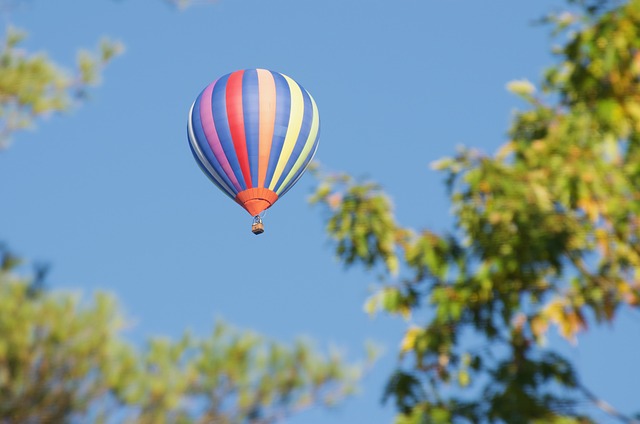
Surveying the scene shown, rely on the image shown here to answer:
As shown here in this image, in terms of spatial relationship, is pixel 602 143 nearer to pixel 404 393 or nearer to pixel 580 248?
pixel 580 248

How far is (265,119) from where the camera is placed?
37438 mm

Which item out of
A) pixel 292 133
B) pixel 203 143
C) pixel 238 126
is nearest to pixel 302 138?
pixel 292 133

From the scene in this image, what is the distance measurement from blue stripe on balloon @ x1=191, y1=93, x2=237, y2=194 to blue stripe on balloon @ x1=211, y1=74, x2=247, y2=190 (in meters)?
0.40

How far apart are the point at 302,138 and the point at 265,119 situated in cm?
140

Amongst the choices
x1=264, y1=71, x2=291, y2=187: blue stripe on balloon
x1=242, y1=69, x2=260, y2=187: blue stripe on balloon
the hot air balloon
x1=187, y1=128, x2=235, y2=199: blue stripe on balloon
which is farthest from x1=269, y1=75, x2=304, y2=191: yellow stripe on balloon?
x1=187, y1=128, x2=235, y2=199: blue stripe on balloon

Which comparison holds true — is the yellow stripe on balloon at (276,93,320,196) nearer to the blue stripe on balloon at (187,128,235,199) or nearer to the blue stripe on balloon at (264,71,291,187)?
the blue stripe on balloon at (264,71,291,187)

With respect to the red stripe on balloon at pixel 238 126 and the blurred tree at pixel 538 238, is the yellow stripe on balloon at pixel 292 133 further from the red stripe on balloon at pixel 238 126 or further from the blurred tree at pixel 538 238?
the blurred tree at pixel 538 238

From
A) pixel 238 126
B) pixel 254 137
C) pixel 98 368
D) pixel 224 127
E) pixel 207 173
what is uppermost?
pixel 224 127

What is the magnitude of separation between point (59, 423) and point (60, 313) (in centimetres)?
120

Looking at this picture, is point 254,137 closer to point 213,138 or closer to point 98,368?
point 213,138

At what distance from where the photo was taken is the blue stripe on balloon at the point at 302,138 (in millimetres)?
37531

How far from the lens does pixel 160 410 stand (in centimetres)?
1313

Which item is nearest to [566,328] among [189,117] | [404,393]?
[404,393]

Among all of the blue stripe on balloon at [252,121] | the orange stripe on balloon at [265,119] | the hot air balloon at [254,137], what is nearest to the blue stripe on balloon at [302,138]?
the hot air balloon at [254,137]
